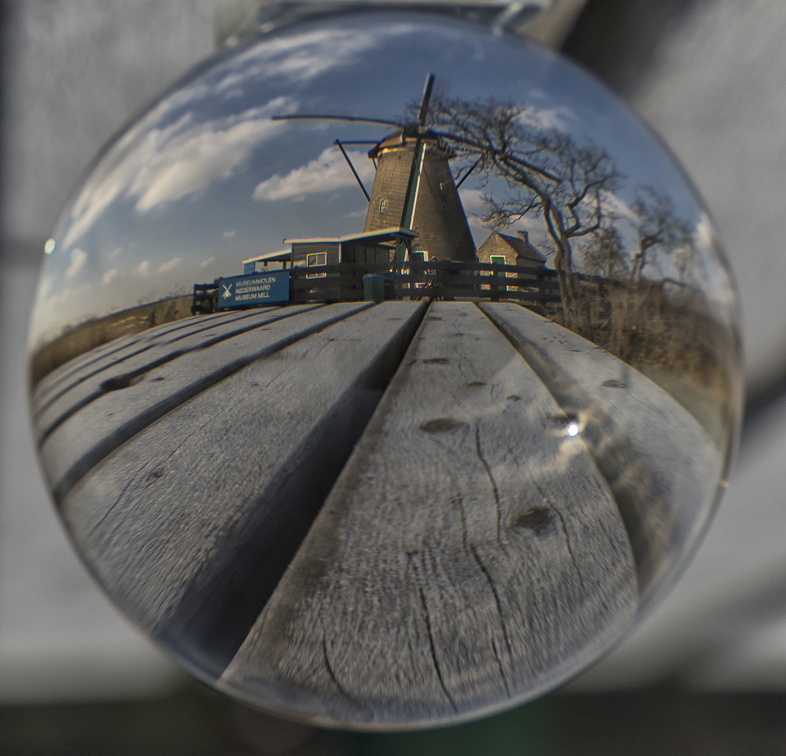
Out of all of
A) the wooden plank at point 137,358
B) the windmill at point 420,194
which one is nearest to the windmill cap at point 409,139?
the windmill at point 420,194

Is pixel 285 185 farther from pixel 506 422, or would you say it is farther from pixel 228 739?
pixel 228 739

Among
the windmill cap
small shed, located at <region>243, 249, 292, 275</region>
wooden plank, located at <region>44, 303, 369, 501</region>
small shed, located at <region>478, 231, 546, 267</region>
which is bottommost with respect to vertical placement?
wooden plank, located at <region>44, 303, 369, 501</region>

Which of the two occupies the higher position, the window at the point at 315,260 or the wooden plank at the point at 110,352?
the window at the point at 315,260

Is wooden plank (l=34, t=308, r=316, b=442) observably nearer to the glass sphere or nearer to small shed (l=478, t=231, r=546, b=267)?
the glass sphere

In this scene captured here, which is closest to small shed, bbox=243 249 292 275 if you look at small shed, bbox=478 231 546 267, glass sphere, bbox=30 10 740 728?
glass sphere, bbox=30 10 740 728

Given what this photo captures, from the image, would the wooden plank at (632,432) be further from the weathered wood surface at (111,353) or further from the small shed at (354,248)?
the weathered wood surface at (111,353)

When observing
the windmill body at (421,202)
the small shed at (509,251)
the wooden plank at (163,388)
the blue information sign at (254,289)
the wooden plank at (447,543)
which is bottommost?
the wooden plank at (447,543)

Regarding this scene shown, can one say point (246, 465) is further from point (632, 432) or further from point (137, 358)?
point (632, 432)
